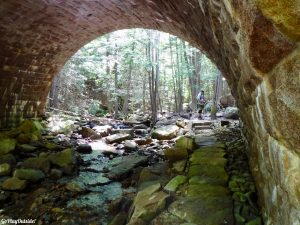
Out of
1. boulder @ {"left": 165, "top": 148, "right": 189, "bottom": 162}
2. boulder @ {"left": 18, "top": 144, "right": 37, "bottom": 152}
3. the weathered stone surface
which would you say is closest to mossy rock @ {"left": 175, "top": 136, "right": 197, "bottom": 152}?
boulder @ {"left": 165, "top": 148, "right": 189, "bottom": 162}

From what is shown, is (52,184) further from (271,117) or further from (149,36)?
(149,36)

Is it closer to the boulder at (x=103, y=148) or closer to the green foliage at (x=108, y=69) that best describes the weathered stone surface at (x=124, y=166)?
the boulder at (x=103, y=148)

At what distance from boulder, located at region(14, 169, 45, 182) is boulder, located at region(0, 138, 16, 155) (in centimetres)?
110

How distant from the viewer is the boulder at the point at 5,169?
460cm

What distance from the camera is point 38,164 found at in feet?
16.1

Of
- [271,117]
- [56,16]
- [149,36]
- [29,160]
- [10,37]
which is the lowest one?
[29,160]

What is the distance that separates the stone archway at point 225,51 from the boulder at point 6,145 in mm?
1188

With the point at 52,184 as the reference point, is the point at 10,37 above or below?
above

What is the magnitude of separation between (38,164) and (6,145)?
1.06 meters

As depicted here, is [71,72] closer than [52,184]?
No

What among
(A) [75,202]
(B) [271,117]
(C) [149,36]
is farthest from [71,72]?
(B) [271,117]

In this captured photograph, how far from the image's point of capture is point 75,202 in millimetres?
3830

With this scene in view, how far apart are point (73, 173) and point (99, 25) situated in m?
3.89

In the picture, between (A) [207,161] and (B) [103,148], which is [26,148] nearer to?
(B) [103,148]
